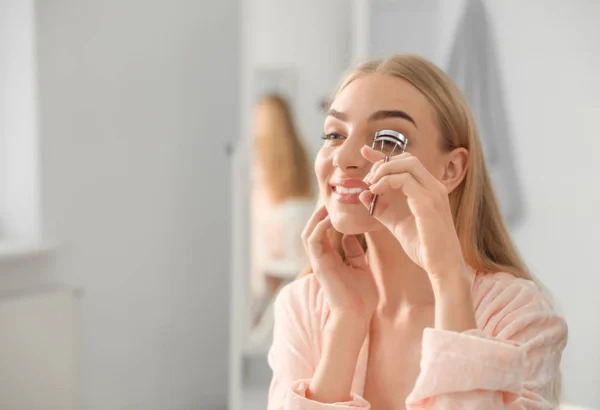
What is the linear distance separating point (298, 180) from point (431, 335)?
1.36 m

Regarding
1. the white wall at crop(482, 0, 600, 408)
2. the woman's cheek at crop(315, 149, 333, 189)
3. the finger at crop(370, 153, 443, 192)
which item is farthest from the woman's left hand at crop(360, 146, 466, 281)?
the white wall at crop(482, 0, 600, 408)

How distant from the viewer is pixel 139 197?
2240 mm

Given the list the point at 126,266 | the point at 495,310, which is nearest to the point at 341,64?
the point at 126,266

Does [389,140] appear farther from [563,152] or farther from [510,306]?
[563,152]

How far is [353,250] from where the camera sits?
115cm

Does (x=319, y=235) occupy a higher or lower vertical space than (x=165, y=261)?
A: higher

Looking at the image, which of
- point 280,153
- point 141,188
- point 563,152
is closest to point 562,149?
point 563,152

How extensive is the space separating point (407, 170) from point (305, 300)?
0.35 m

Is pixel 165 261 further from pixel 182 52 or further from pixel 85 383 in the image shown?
pixel 182 52

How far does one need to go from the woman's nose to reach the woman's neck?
0.43ft

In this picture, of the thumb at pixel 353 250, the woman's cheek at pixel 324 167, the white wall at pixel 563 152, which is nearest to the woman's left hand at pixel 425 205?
the woman's cheek at pixel 324 167

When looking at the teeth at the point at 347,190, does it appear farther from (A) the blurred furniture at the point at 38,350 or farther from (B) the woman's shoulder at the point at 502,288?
(A) the blurred furniture at the point at 38,350

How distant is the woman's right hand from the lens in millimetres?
1047

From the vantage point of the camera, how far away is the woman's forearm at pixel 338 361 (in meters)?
0.98
